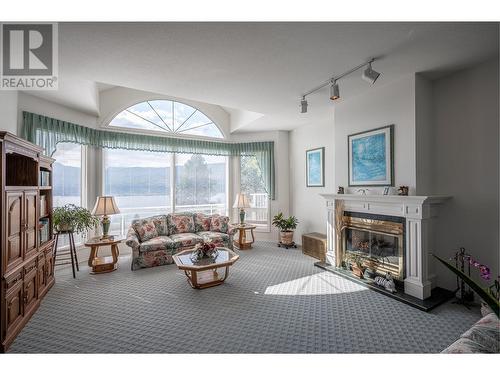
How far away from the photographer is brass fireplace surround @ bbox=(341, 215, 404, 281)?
9.27 ft

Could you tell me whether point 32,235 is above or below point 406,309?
above

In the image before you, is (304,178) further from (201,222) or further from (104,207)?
(104,207)

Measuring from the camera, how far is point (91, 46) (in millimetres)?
2049

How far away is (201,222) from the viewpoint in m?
4.80

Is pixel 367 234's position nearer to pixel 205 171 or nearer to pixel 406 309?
pixel 406 309

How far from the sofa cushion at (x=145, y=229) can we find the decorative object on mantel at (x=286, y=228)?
247 centimetres

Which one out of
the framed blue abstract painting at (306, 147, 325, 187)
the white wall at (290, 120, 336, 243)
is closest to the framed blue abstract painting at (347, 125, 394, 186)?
the white wall at (290, 120, 336, 243)

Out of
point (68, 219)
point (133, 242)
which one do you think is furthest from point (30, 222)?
point (133, 242)

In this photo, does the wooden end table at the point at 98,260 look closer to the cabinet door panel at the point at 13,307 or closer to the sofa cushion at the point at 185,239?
the sofa cushion at the point at 185,239

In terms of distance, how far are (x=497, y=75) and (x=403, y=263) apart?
2.22m

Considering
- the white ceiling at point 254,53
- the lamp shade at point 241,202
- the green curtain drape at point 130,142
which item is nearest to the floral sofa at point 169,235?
the lamp shade at point 241,202
